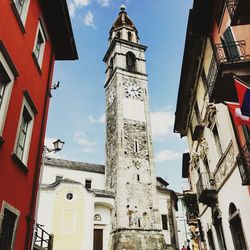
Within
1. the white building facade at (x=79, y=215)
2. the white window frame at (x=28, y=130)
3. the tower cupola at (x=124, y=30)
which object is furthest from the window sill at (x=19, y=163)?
the tower cupola at (x=124, y=30)

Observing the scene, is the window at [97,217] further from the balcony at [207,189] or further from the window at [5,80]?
the window at [5,80]

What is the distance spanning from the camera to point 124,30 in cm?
4544

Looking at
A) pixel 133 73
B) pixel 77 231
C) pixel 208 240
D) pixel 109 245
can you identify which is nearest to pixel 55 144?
pixel 208 240

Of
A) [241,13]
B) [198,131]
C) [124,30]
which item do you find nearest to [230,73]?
[241,13]

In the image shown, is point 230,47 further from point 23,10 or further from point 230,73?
point 23,10

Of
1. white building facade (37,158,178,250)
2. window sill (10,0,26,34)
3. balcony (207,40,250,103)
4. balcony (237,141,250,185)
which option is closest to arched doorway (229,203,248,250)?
balcony (237,141,250,185)

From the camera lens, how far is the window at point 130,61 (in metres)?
41.6

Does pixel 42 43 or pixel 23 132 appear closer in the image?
pixel 23 132

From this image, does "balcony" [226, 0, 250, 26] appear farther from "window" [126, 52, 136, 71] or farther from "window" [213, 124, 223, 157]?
"window" [126, 52, 136, 71]

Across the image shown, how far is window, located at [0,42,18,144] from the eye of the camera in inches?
224

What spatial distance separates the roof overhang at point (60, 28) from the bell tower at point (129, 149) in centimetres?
2182

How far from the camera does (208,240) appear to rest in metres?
13.1

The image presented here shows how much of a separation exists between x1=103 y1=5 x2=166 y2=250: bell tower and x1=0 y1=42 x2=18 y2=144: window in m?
24.5

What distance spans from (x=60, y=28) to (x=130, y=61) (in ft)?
110
